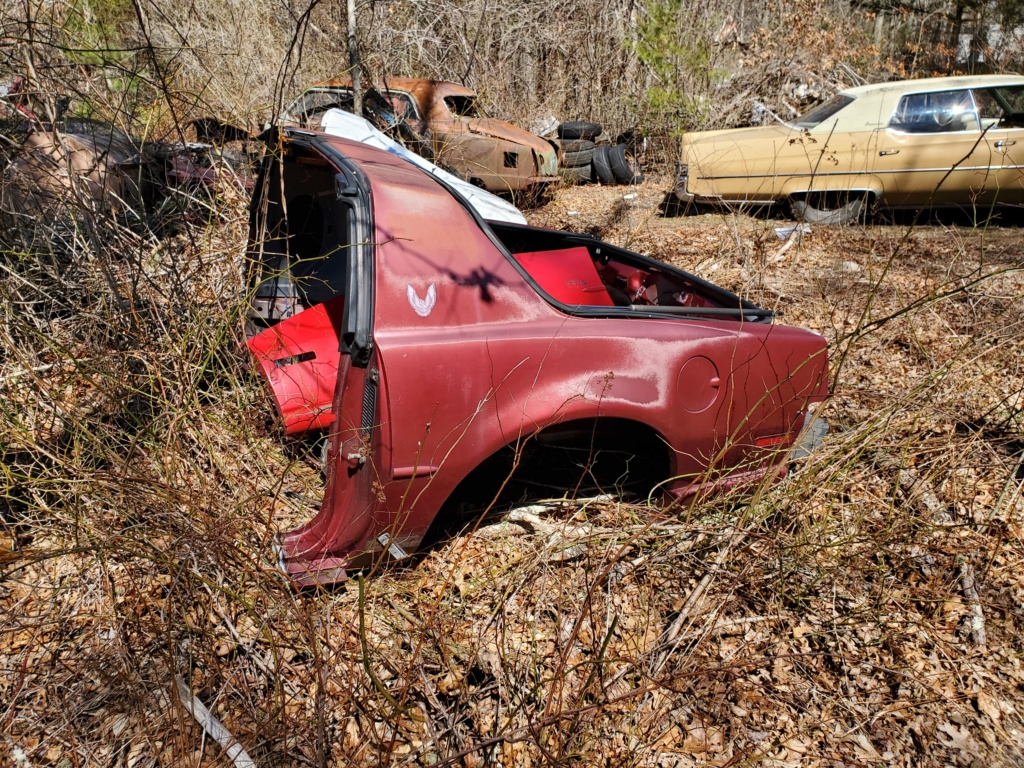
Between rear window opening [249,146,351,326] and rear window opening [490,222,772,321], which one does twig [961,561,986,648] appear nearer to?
rear window opening [490,222,772,321]

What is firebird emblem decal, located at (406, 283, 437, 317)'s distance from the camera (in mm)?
2293

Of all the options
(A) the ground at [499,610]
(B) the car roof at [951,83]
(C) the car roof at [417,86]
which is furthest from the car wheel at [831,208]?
(C) the car roof at [417,86]

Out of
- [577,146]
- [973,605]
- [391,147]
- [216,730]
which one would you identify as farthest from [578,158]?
[216,730]

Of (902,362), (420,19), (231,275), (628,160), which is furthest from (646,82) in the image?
(231,275)

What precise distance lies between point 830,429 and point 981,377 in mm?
815

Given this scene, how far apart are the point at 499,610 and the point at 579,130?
881 centimetres

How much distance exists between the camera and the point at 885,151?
6789 mm

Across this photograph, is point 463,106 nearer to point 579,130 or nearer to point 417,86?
point 417,86

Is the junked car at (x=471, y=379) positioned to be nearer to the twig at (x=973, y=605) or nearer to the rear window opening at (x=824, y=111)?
the twig at (x=973, y=605)

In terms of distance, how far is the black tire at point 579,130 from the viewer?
9.88 meters

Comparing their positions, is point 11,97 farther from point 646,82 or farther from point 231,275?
point 646,82

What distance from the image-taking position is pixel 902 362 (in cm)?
439

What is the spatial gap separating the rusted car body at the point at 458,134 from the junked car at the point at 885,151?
6.88 feet

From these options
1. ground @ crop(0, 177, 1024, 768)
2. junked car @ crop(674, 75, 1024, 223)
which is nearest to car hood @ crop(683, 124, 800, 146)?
junked car @ crop(674, 75, 1024, 223)
